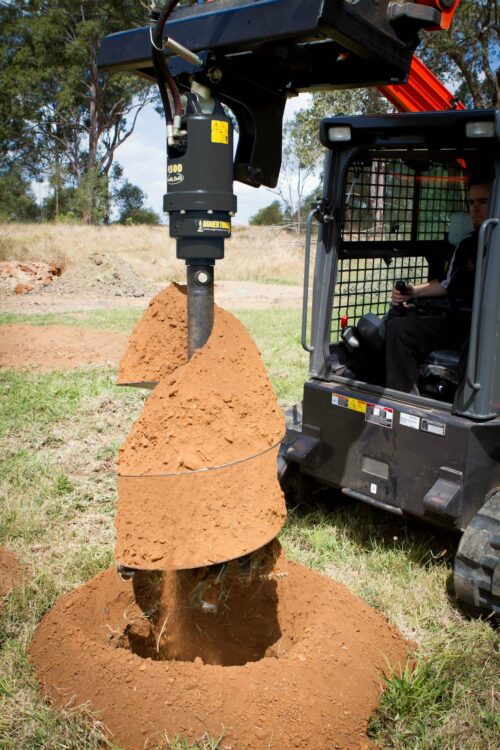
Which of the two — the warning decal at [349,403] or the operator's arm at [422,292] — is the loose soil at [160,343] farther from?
the operator's arm at [422,292]

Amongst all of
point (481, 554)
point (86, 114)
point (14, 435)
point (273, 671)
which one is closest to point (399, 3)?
point (481, 554)

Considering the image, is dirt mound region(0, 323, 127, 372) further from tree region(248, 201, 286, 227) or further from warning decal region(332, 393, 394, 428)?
tree region(248, 201, 286, 227)

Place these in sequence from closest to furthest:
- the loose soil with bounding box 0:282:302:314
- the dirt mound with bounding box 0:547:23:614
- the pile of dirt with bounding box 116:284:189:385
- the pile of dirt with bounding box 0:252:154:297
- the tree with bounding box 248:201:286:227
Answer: the pile of dirt with bounding box 116:284:189:385, the dirt mound with bounding box 0:547:23:614, the loose soil with bounding box 0:282:302:314, the pile of dirt with bounding box 0:252:154:297, the tree with bounding box 248:201:286:227

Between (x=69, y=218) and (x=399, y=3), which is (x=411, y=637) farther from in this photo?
(x=69, y=218)

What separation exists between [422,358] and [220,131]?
1.88m

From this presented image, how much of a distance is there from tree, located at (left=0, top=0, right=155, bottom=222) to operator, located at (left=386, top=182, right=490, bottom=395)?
30104 mm

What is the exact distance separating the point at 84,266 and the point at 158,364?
664 inches

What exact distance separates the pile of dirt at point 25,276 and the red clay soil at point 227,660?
15325mm

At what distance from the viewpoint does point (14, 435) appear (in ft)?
19.4

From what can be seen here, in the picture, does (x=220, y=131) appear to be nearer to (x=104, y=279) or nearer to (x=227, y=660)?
(x=227, y=660)

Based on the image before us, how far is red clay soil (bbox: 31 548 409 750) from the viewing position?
2.68 meters

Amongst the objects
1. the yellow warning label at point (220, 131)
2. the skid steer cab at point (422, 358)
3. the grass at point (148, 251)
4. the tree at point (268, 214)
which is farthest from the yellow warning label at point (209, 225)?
the tree at point (268, 214)

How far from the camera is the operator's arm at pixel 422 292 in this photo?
160 inches

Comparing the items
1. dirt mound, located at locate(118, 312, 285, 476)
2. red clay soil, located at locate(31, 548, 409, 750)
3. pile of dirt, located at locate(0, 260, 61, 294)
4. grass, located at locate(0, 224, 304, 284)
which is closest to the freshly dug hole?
red clay soil, located at locate(31, 548, 409, 750)
